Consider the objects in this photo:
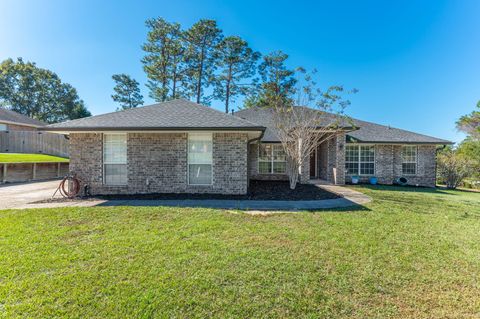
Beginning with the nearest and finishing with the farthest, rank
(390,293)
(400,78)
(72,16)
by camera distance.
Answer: (390,293), (72,16), (400,78)

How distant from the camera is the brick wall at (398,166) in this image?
1428 cm

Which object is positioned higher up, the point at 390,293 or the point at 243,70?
the point at 243,70

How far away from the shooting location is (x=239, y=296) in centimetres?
274

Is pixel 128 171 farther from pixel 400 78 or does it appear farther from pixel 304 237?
pixel 400 78

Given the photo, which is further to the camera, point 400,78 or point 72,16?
point 400,78

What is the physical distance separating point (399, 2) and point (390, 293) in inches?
642

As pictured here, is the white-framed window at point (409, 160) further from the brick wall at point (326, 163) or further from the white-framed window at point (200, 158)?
the white-framed window at point (200, 158)

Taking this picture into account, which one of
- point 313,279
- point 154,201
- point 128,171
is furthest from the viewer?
point 128,171

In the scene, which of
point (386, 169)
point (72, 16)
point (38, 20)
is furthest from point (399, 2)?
point (38, 20)

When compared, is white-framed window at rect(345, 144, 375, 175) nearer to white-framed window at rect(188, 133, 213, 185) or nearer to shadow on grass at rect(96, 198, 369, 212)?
shadow on grass at rect(96, 198, 369, 212)

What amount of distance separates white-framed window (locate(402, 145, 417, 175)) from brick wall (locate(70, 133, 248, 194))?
40.3ft

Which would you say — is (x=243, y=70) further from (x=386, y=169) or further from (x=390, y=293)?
(x=390, y=293)

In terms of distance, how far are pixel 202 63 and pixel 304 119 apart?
725 inches

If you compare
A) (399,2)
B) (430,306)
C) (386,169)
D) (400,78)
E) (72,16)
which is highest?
(399,2)
